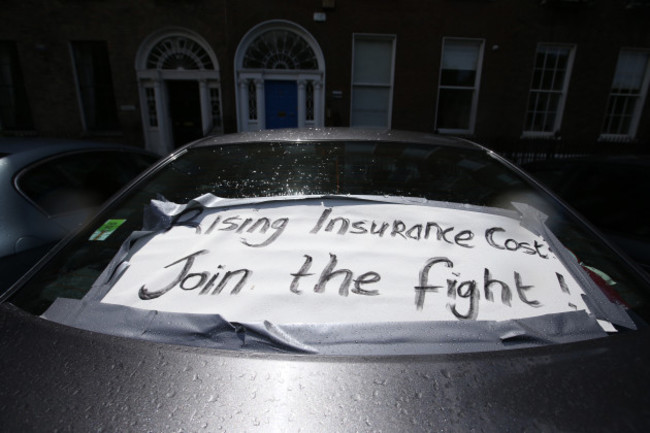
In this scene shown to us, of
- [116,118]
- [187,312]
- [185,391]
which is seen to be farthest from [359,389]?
[116,118]

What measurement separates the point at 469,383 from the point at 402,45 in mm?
9922

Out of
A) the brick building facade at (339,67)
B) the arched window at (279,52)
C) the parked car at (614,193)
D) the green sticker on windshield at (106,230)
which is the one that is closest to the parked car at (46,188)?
the green sticker on windshield at (106,230)

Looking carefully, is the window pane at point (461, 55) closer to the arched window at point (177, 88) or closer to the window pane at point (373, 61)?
the window pane at point (373, 61)

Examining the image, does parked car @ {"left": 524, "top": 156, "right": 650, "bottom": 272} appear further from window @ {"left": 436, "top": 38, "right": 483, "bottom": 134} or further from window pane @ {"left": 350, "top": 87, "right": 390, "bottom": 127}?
window @ {"left": 436, "top": 38, "right": 483, "bottom": 134}

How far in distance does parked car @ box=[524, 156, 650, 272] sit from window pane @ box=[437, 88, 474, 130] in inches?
284

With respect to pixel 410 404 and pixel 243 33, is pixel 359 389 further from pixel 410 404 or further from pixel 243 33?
pixel 243 33

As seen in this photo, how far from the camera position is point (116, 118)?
10430 mm

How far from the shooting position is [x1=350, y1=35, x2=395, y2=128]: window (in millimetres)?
9422

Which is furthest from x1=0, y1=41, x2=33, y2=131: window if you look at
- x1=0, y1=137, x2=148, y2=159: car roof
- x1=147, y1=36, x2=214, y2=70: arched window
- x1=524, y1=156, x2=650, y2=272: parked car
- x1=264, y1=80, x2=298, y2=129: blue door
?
x1=524, y1=156, x2=650, y2=272: parked car

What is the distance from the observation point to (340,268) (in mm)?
1102

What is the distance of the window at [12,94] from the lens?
1001 cm

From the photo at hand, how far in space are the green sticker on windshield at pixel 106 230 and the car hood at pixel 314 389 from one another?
21.6 inches

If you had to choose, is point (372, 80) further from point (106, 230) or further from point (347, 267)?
point (347, 267)

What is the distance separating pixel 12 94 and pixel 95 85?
8.28 feet
